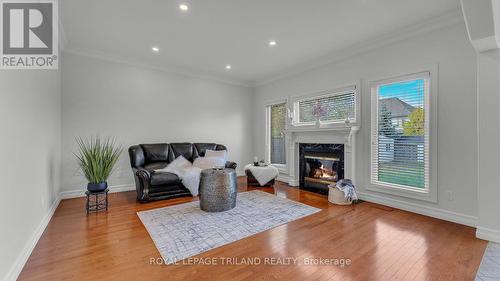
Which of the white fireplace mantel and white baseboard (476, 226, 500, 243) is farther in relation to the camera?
the white fireplace mantel

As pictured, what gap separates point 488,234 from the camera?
2326 mm

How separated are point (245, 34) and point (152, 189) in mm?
2965

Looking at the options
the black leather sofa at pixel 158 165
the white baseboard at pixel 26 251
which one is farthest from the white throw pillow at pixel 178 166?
the white baseboard at pixel 26 251

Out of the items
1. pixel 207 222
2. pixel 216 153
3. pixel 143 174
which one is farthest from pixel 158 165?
pixel 207 222

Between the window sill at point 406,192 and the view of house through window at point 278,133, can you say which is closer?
the window sill at point 406,192

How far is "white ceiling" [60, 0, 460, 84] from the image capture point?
8.62 ft

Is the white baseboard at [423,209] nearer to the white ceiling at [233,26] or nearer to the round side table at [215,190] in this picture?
the round side table at [215,190]

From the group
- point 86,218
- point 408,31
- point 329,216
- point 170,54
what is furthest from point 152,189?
point 408,31

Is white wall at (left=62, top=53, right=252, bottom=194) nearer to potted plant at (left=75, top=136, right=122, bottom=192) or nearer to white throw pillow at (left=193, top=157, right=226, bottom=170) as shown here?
white throw pillow at (left=193, top=157, right=226, bottom=170)

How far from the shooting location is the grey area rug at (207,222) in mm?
2213

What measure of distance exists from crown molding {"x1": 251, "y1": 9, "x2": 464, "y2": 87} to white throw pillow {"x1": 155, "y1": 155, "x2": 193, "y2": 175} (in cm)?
312

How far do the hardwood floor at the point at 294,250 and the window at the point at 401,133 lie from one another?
592mm

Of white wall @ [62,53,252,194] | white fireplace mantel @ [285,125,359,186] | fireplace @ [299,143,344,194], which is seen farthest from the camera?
fireplace @ [299,143,344,194]
